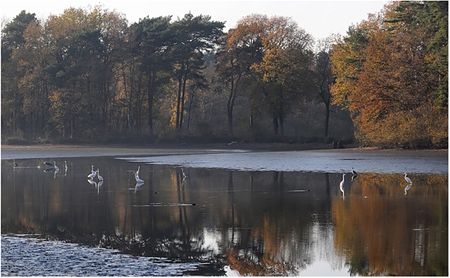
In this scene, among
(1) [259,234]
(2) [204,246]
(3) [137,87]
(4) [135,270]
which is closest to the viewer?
(4) [135,270]

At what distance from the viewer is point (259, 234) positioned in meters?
19.5

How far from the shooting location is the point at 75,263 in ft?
52.4

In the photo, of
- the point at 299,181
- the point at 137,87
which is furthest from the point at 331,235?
the point at 137,87

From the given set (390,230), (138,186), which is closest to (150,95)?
(138,186)

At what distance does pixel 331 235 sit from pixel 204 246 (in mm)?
2822

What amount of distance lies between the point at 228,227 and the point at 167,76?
186ft

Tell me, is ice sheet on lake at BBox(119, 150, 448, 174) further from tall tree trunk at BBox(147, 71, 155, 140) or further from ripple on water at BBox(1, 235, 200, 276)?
tall tree trunk at BBox(147, 71, 155, 140)

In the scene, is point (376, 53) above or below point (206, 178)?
above

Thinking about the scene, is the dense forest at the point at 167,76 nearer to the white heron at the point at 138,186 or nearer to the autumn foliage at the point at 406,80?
the autumn foliage at the point at 406,80

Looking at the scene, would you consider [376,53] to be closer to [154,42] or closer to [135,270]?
[154,42]

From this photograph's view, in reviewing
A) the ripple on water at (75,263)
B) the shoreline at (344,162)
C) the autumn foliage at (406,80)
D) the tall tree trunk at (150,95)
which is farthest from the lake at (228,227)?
the tall tree trunk at (150,95)

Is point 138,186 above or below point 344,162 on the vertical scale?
below

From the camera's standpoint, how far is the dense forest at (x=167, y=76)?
6900 cm

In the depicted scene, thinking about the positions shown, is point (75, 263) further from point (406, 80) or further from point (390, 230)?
point (406, 80)
